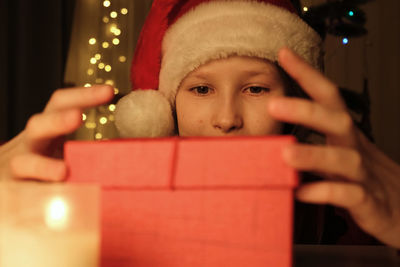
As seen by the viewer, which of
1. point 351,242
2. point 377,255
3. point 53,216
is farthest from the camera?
point 351,242

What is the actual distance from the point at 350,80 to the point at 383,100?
257mm

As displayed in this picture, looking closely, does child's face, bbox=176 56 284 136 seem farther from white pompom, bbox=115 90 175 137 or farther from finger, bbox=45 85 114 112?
finger, bbox=45 85 114 112

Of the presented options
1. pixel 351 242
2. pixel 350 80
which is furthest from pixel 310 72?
pixel 350 80

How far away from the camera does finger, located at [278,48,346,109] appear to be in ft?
1.77

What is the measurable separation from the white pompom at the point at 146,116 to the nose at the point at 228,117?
120 mm

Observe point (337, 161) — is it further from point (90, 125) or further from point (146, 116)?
point (90, 125)

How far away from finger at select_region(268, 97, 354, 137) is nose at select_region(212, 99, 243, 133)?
0.89 ft

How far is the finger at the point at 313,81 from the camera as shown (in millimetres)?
538

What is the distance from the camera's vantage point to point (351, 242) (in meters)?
1.24

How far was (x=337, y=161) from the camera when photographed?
1.64ft

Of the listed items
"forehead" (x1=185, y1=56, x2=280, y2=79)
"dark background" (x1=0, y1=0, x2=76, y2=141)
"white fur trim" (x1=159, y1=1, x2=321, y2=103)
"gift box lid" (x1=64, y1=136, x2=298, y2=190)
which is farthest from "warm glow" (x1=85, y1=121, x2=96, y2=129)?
"gift box lid" (x1=64, y1=136, x2=298, y2=190)

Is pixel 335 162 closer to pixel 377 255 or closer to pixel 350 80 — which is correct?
pixel 377 255

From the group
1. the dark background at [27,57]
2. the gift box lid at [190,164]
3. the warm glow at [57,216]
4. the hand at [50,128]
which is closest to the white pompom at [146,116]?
the hand at [50,128]

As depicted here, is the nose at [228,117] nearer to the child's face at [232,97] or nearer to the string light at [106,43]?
the child's face at [232,97]
